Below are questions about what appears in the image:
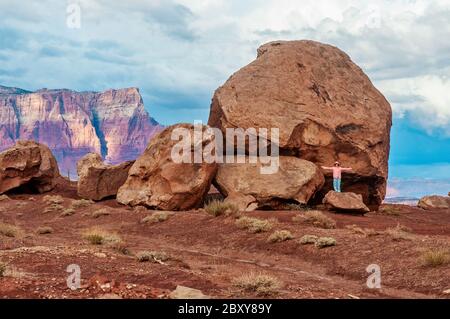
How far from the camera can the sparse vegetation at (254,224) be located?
19297 mm

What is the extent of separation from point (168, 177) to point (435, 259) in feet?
50.7

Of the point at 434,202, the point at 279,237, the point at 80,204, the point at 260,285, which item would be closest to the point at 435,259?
the point at 260,285

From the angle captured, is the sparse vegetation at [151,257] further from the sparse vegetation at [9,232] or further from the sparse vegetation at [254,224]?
the sparse vegetation at [9,232]

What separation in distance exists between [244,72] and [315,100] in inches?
166

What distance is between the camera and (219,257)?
16.6m

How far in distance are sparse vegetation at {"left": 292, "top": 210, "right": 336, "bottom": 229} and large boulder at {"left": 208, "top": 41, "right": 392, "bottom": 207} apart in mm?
5399

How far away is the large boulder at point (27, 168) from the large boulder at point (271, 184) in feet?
53.8

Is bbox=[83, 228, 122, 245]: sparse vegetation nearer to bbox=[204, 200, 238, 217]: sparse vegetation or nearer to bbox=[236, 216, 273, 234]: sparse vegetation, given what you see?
bbox=[236, 216, 273, 234]: sparse vegetation

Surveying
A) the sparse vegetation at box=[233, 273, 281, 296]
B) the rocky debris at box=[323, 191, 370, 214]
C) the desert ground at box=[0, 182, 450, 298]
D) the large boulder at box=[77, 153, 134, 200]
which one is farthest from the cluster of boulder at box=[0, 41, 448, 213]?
the sparse vegetation at box=[233, 273, 281, 296]

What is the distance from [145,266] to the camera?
12938 millimetres

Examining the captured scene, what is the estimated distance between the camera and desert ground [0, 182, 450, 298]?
9883mm
